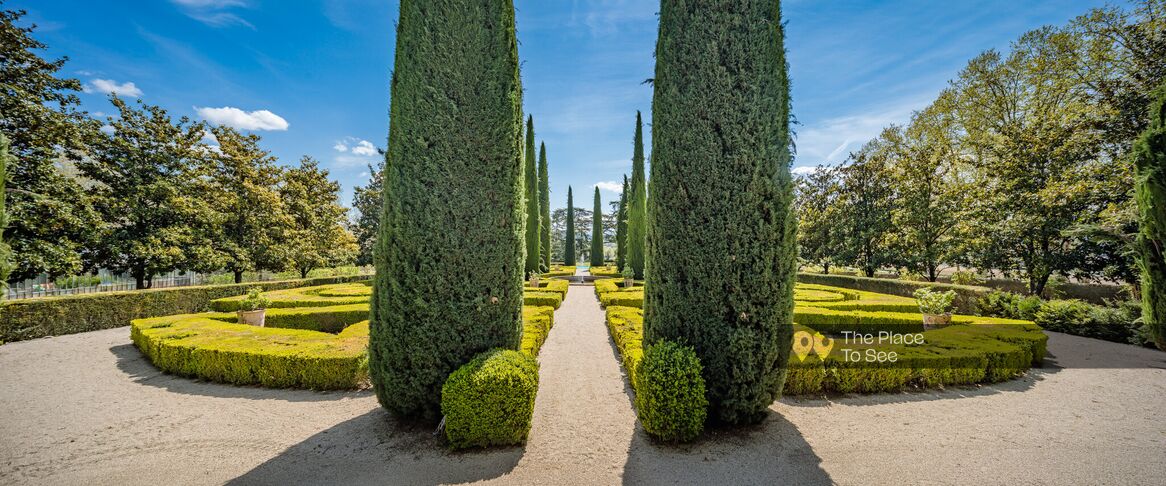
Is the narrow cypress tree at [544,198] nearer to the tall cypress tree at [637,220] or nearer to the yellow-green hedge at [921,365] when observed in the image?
the tall cypress tree at [637,220]

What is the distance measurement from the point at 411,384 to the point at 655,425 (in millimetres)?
2718

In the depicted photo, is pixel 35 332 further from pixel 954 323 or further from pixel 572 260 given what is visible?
pixel 572 260

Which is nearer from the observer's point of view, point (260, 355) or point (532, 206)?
point (260, 355)

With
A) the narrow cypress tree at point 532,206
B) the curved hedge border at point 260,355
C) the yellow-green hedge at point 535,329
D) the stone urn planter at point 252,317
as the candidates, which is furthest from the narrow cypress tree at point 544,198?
the curved hedge border at point 260,355

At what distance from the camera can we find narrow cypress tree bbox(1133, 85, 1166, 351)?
4141 mm

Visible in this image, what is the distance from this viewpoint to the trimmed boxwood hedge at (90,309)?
8.88 m

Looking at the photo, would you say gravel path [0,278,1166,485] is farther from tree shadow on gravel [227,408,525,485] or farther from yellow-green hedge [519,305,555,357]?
yellow-green hedge [519,305,555,357]

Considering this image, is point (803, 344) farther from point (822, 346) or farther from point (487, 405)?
point (487, 405)

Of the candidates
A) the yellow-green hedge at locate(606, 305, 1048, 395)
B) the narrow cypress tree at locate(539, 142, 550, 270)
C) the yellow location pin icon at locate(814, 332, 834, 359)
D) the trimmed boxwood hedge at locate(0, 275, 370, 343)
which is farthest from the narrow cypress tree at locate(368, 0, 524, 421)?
the narrow cypress tree at locate(539, 142, 550, 270)

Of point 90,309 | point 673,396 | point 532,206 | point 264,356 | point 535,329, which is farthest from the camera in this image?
point 532,206

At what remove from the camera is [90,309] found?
1020 cm

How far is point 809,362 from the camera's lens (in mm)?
5266

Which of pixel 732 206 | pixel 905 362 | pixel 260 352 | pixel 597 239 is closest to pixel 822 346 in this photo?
pixel 905 362

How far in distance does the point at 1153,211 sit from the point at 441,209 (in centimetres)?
821
